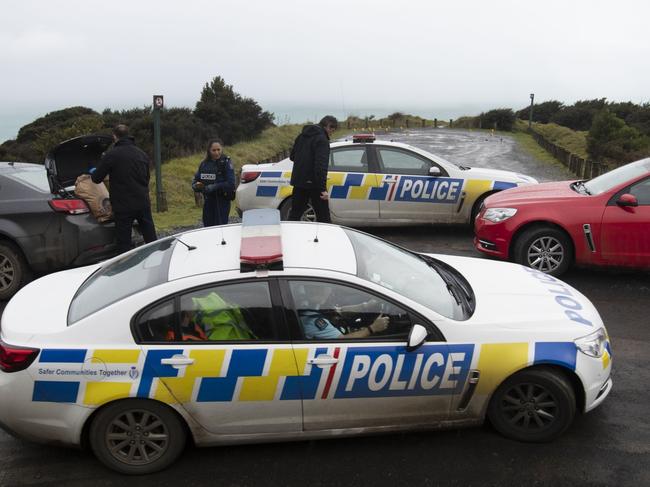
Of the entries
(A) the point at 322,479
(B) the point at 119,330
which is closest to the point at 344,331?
(A) the point at 322,479

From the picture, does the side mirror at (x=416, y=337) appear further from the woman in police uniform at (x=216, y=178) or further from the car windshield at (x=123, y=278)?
the woman in police uniform at (x=216, y=178)

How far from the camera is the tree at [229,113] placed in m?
28.5

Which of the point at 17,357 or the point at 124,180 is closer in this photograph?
the point at 17,357

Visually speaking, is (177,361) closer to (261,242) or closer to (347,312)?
(261,242)

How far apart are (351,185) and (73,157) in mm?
3975

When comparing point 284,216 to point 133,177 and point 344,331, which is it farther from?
point 344,331

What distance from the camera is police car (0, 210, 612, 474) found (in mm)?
3764

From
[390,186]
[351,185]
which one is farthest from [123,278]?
[390,186]

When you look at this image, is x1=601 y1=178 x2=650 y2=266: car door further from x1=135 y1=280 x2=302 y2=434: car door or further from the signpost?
the signpost

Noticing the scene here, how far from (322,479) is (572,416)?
1679mm

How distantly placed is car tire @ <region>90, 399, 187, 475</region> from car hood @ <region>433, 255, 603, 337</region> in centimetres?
202

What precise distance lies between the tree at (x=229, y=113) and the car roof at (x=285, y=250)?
919 inches

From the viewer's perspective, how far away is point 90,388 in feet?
12.2

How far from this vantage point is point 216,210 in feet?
27.8
